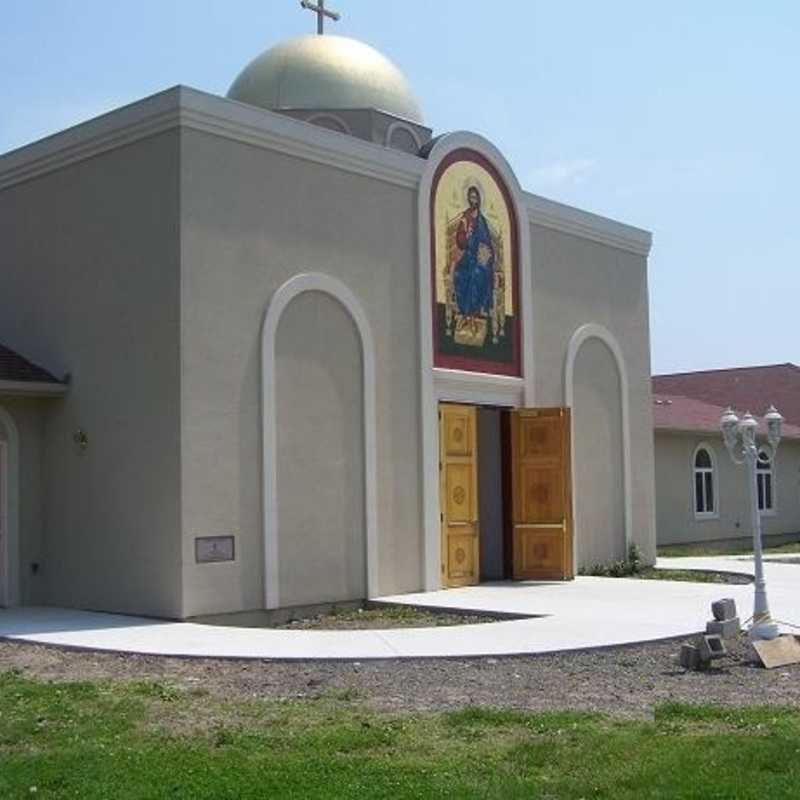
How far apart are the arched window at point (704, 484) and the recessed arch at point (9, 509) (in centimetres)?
1925

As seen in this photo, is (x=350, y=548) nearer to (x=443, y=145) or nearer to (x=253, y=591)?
(x=253, y=591)

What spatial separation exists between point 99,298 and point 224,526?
11.7 feet

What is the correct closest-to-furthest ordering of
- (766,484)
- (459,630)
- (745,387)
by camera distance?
(459,630), (766,484), (745,387)

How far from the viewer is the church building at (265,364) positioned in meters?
15.6

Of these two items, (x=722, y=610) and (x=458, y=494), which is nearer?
(x=722, y=610)

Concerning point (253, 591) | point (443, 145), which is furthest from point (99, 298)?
point (443, 145)

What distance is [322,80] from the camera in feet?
70.7

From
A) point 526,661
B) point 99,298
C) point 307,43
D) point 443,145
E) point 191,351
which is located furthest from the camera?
point 307,43

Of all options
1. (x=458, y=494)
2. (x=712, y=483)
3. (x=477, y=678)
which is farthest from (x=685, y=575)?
(x=477, y=678)

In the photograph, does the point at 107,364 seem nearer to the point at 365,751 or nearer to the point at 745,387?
the point at 365,751

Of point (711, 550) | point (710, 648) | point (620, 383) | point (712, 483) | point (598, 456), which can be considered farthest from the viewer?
point (712, 483)

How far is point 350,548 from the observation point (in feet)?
57.2

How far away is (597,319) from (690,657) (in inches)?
478

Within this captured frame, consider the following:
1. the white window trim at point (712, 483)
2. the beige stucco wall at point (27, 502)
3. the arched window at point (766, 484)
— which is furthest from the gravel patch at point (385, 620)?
the arched window at point (766, 484)
